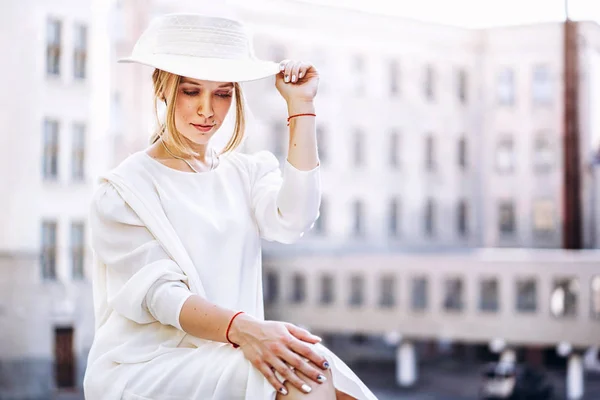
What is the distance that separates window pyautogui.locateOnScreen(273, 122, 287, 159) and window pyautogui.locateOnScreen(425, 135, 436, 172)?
5.84ft

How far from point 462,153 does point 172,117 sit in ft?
29.5

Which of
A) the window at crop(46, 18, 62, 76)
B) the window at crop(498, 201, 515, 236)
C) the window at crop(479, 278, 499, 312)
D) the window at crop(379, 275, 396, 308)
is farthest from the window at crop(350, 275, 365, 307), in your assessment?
the window at crop(46, 18, 62, 76)

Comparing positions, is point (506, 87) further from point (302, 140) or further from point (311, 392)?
point (311, 392)

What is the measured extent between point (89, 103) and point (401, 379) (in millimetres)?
4669

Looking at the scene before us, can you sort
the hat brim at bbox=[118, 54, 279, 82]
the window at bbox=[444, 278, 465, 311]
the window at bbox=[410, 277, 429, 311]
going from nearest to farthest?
the hat brim at bbox=[118, 54, 279, 82] → the window at bbox=[444, 278, 465, 311] → the window at bbox=[410, 277, 429, 311]

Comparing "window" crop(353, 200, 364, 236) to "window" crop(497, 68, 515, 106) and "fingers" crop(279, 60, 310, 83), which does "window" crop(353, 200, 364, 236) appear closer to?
"window" crop(497, 68, 515, 106)

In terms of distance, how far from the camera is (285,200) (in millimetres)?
949

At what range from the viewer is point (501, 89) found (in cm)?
966

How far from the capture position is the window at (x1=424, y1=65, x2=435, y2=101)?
32.0 feet

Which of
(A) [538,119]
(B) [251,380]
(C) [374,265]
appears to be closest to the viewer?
(B) [251,380]

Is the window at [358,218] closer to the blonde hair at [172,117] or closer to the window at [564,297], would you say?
the window at [564,297]

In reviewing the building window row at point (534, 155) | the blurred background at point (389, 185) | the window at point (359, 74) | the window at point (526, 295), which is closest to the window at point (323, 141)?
the blurred background at point (389, 185)

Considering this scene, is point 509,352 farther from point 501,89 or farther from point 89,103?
point 89,103

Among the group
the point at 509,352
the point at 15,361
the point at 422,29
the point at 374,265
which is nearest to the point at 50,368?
the point at 15,361
